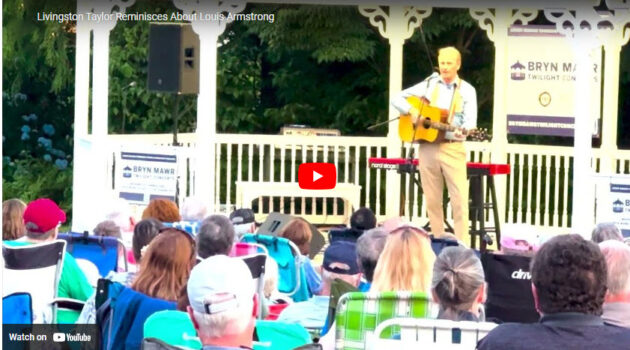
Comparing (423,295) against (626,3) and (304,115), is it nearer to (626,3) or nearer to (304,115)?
(626,3)

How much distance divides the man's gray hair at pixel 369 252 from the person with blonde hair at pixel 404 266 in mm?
520

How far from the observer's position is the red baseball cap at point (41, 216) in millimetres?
7039

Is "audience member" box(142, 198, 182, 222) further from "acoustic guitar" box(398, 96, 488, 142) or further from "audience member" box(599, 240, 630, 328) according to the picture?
"acoustic guitar" box(398, 96, 488, 142)

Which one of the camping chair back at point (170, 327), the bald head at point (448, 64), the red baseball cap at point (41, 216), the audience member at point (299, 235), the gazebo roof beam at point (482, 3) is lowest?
the camping chair back at point (170, 327)

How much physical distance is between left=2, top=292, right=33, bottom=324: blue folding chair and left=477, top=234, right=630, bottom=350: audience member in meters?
2.60

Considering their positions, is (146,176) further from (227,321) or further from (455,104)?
(227,321)

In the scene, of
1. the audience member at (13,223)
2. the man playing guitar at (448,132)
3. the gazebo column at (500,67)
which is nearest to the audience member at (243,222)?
the audience member at (13,223)

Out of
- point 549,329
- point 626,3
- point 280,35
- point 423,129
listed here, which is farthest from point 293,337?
point 280,35

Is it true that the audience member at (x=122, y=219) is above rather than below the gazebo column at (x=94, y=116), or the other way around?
below

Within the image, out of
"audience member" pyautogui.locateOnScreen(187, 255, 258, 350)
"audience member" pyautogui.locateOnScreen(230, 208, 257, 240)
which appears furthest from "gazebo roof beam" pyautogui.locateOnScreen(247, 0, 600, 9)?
"audience member" pyautogui.locateOnScreen(187, 255, 258, 350)

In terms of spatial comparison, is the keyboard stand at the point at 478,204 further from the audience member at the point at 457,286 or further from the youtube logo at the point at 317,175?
the audience member at the point at 457,286

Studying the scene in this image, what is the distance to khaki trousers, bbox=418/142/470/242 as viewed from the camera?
42.0 feet

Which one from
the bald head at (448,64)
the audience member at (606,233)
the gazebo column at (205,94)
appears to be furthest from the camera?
the gazebo column at (205,94)

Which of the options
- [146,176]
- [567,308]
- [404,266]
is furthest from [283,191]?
[567,308]
